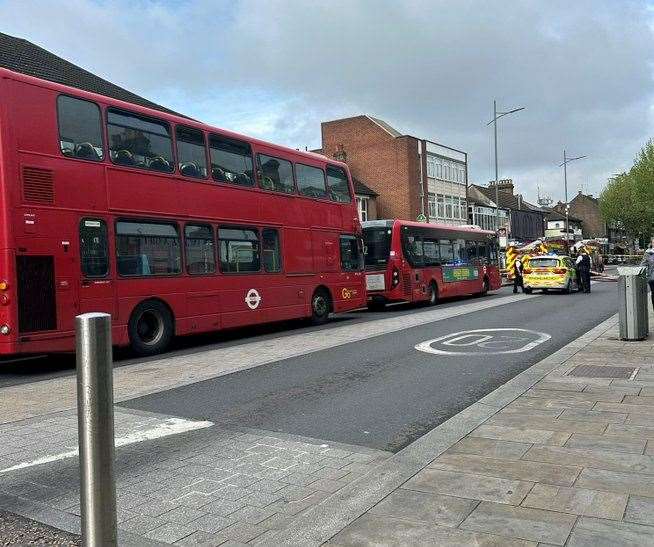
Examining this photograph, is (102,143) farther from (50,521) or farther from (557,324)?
(557,324)

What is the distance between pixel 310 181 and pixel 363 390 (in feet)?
29.9

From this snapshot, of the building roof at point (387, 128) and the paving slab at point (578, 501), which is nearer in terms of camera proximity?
the paving slab at point (578, 501)

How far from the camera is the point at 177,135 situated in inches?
477

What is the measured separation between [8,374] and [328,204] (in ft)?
29.8

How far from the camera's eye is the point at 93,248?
10352mm

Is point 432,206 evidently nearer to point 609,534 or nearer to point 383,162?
point 383,162

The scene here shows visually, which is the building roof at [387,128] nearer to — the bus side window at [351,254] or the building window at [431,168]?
the building window at [431,168]

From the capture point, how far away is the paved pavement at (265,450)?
372cm

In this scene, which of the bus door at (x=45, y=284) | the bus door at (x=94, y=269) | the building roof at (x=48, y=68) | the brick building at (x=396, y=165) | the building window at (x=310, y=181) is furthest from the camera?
the brick building at (x=396, y=165)

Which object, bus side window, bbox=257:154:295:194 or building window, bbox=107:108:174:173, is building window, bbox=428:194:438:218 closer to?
bus side window, bbox=257:154:295:194

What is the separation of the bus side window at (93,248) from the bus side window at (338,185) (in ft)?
24.5

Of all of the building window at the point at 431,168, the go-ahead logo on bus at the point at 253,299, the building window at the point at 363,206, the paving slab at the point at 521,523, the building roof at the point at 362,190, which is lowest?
the paving slab at the point at 521,523

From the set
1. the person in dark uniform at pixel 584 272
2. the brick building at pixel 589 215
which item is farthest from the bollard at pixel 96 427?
the brick building at pixel 589 215

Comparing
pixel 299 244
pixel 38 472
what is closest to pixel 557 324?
pixel 299 244
